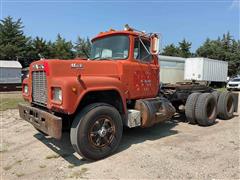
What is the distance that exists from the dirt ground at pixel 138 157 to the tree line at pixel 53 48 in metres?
33.6

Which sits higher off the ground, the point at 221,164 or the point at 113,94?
the point at 113,94

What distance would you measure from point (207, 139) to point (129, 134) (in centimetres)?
193

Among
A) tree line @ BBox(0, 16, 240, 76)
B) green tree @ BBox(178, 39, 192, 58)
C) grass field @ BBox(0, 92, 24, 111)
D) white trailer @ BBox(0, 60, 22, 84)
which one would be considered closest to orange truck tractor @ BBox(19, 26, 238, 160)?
grass field @ BBox(0, 92, 24, 111)

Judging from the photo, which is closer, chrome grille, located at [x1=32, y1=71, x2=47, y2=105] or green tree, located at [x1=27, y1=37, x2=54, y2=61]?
chrome grille, located at [x1=32, y1=71, x2=47, y2=105]

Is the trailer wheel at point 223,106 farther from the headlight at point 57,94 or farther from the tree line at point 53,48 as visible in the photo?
the tree line at point 53,48

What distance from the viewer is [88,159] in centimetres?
491

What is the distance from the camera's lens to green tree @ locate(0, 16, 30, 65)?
41.2 meters

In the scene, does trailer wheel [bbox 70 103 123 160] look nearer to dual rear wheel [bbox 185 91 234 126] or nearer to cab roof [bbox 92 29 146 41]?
cab roof [bbox 92 29 146 41]

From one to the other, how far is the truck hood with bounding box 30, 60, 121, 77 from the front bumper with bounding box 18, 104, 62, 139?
2.64 feet

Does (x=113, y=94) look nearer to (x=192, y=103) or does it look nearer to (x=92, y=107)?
(x=92, y=107)

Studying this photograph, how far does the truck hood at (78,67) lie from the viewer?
192 inches

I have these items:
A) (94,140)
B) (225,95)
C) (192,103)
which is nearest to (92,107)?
(94,140)

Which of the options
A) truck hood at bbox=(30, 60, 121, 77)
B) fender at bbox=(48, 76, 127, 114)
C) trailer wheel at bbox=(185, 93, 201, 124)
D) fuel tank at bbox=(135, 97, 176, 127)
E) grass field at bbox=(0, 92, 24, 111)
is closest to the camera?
fender at bbox=(48, 76, 127, 114)

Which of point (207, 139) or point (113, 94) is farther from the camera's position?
point (207, 139)
